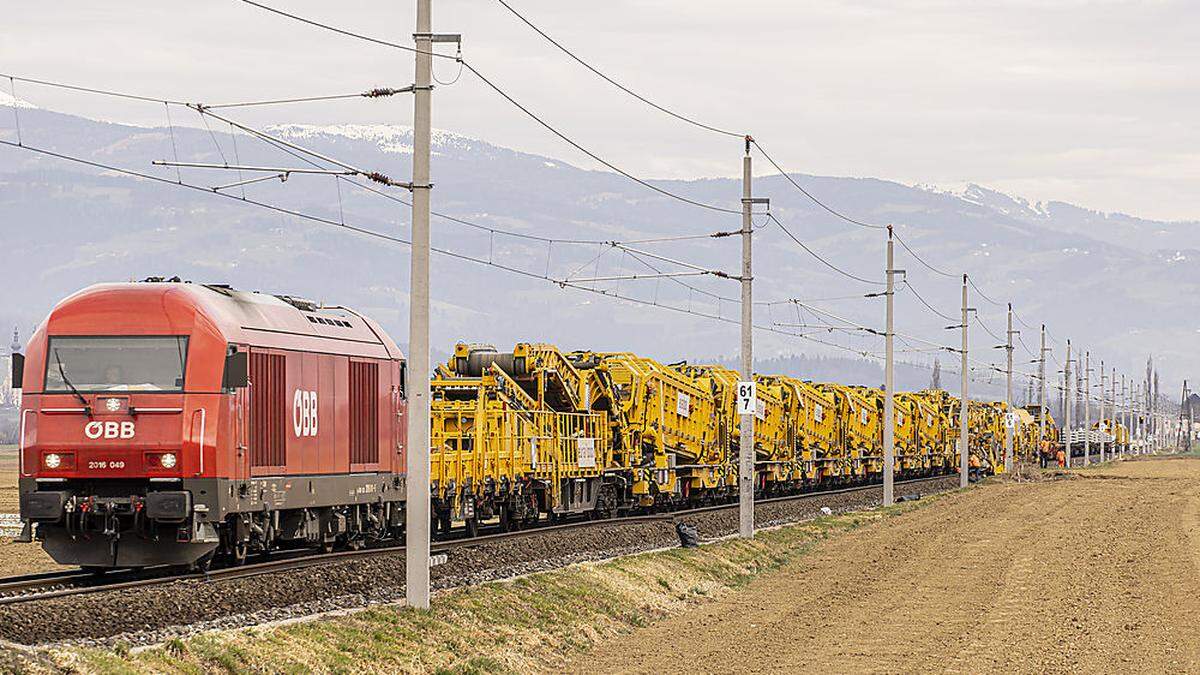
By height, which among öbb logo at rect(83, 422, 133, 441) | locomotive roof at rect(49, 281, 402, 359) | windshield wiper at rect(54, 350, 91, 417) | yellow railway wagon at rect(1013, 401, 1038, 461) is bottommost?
yellow railway wagon at rect(1013, 401, 1038, 461)

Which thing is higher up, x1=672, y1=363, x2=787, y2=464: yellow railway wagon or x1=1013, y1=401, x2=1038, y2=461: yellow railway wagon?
x1=672, y1=363, x2=787, y2=464: yellow railway wagon

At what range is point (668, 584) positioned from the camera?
1179 inches

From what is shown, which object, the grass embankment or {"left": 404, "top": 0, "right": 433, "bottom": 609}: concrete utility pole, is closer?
the grass embankment

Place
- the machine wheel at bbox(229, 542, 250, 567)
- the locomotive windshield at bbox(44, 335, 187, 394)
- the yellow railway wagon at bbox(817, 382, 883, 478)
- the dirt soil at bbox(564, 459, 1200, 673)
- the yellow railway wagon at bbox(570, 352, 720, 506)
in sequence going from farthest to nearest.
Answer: the yellow railway wagon at bbox(817, 382, 883, 478) → the yellow railway wagon at bbox(570, 352, 720, 506) → the machine wheel at bbox(229, 542, 250, 567) → the locomotive windshield at bbox(44, 335, 187, 394) → the dirt soil at bbox(564, 459, 1200, 673)

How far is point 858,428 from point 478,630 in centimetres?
5465

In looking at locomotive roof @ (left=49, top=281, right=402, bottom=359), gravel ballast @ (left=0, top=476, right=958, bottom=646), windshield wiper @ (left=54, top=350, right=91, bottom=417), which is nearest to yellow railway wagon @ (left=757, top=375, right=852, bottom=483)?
gravel ballast @ (left=0, top=476, right=958, bottom=646)

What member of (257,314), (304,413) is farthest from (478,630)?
(257,314)

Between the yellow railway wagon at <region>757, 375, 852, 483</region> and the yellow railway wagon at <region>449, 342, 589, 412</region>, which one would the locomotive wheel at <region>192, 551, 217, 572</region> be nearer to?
the yellow railway wagon at <region>449, 342, 589, 412</region>

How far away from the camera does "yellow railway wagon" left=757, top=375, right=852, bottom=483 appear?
209 feet

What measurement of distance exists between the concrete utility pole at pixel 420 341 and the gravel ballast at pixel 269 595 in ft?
3.44

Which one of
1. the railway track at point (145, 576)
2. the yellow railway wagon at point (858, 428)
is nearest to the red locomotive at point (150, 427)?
the railway track at point (145, 576)

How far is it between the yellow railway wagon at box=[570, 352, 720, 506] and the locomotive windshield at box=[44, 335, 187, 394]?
21.8 m

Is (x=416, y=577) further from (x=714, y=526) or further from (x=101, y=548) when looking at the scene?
(x=714, y=526)

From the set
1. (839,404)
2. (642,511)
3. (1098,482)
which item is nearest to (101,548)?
(642,511)
